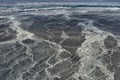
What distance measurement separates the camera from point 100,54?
27.7 metres

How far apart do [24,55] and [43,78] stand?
477 centimetres

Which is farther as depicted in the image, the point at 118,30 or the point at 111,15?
the point at 111,15

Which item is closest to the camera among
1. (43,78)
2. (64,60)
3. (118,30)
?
(43,78)

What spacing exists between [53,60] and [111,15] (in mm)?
16099

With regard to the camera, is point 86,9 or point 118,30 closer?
point 118,30

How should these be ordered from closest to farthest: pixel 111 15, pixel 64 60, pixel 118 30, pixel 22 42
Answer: pixel 64 60
pixel 22 42
pixel 118 30
pixel 111 15

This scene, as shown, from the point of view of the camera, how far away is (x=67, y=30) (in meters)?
33.8

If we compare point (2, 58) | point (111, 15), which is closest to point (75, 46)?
point (2, 58)

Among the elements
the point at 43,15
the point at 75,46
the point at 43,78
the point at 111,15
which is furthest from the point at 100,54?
the point at 43,15

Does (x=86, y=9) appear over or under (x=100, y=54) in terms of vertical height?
under

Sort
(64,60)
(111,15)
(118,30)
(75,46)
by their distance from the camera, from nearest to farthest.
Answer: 1. (64,60)
2. (75,46)
3. (118,30)
4. (111,15)

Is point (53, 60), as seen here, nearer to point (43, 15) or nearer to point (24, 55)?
point (24, 55)

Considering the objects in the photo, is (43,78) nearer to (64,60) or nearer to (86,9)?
(64,60)

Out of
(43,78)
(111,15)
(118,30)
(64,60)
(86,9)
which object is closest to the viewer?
(43,78)
